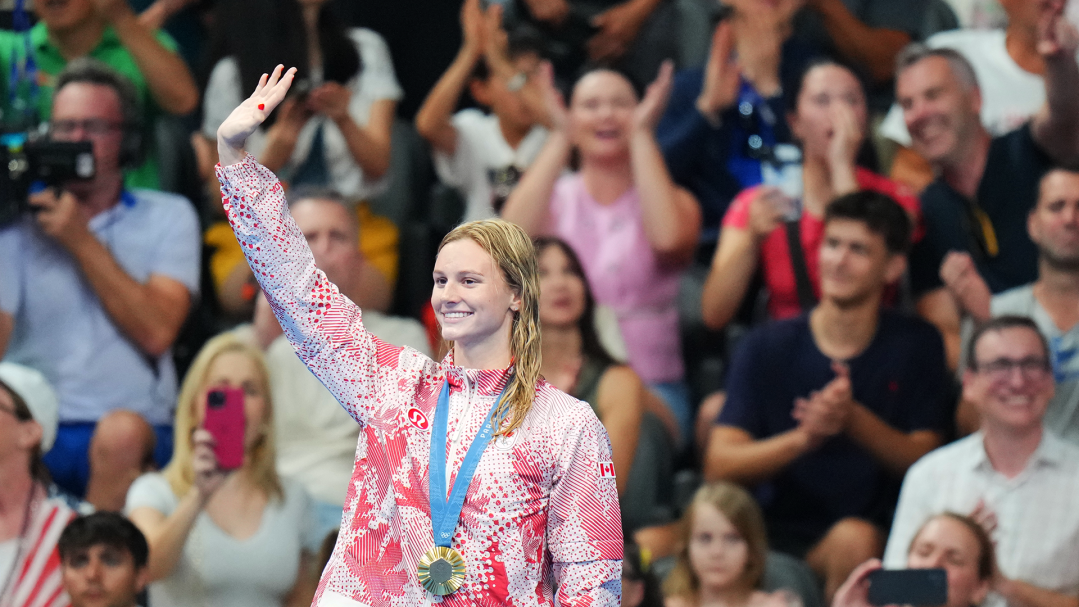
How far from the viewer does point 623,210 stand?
4.93 m

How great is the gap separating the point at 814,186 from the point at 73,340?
2.64 m

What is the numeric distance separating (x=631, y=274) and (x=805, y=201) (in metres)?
0.67

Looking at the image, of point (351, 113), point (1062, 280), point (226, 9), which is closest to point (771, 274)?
point (1062, 280)

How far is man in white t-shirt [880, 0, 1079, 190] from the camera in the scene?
4.86 meters

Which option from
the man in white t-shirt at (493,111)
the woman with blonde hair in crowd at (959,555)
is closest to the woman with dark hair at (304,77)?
the man in white t-shirt at (493,111)

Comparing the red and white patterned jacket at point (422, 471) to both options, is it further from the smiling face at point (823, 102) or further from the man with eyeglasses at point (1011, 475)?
the smiling face at point (823, 102)

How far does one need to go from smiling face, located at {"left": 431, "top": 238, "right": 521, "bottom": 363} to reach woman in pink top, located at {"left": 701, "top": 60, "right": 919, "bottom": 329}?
8.36ft

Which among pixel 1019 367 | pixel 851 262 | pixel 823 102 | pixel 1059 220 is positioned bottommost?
pixel 1019 367

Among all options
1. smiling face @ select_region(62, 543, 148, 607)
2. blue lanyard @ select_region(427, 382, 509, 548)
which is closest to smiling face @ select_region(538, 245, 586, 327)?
smiling face @ select_region(62, 543, 148, 607)

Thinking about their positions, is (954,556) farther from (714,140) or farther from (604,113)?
(604,113)

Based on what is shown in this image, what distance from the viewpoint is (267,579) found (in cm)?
417

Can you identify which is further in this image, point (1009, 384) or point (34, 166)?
point (34, 166)

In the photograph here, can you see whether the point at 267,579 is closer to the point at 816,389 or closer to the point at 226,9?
the point at 816,389

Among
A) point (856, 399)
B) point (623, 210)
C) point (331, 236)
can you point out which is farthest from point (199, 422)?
point (856, 399)
